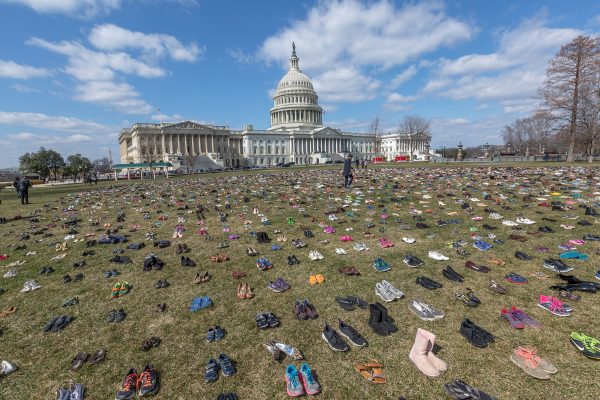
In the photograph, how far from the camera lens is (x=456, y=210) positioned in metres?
12.6

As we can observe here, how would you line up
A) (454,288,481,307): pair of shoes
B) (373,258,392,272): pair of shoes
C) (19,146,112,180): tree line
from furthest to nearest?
(19,146,112,180): tree line → (373,258,392,272): pair of shoes → (454,288,481,307): pair of shoes

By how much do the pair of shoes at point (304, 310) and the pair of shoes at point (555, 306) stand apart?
12.9ft

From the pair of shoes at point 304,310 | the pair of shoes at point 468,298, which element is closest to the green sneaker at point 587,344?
the pair of shoes at point 468,298

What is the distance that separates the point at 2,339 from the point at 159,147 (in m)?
120

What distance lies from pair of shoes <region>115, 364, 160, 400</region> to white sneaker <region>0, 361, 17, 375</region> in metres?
1.77

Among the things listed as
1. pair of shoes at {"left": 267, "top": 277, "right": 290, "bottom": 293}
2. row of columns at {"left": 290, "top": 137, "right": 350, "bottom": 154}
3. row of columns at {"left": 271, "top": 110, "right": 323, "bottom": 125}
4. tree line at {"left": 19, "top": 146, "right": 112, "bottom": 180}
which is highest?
row of columns at {"left": 271, "top": 110, "right": 323, "bottom": 125}

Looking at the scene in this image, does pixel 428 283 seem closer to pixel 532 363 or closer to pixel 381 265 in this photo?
pixel 381 265

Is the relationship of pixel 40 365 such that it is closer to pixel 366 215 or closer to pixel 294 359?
pixel 294 359

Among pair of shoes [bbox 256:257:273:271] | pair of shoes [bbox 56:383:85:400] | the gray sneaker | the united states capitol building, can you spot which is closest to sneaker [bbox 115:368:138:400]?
pair of shoes [bbox 56:383:85:400]

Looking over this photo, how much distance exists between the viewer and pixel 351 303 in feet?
17.7

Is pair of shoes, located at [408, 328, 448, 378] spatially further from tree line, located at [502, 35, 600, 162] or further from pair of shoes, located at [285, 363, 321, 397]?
tree line, located at [502, 35, 600, 162]

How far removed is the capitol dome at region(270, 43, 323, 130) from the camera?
5221 inches

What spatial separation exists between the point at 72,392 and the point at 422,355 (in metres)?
4.56

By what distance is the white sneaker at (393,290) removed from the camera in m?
5.59
